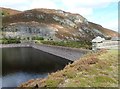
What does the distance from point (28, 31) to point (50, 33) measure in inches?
537

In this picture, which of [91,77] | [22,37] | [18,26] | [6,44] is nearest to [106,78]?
[91,77]

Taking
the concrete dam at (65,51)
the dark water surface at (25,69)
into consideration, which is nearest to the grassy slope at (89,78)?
the dark water surface at (25,69)

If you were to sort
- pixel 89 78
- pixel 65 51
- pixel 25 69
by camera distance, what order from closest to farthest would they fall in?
1. pixel 89 78
2. pixel 25 69
3. pixel 65 51

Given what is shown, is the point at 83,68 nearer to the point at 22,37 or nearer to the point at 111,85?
the point at 111,85

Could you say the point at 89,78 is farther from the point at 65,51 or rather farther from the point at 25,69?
the point at 65,51

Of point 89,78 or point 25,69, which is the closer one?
point 89,78

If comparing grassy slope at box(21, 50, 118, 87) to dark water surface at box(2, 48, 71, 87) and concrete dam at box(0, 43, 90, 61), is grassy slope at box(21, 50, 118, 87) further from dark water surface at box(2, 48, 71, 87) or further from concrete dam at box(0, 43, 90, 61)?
concrete dam at box(0, 43, 90, 61)

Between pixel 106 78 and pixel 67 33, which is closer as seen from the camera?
pixel 106 78

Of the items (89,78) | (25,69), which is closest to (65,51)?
(25,69)

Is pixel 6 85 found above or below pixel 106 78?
below

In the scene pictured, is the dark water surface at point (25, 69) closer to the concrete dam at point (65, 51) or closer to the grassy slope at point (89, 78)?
the concrete dam at point (65, 51)

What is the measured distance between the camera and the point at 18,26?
187500 mm

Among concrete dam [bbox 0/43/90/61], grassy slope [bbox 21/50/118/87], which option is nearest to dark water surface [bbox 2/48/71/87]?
concrete dam [bbox 0/43/90/61]

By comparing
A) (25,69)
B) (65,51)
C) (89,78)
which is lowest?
(25,69)
